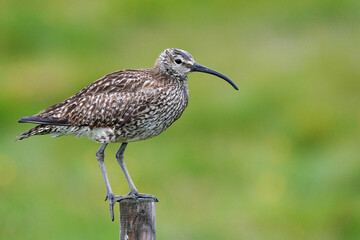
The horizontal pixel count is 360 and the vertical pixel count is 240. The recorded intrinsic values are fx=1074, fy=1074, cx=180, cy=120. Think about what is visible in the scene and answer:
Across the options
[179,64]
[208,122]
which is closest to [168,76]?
[179,64]

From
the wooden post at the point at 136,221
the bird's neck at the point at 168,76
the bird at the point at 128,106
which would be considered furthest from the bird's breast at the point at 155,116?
the wooden post at the point at 136,221

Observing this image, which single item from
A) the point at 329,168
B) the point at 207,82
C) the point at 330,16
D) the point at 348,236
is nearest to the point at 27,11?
the point at 207,82

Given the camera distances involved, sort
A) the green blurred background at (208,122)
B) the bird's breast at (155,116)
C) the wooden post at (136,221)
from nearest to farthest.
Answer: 1. the wooden post at (136,221)
2. the bird's breast at (155,116)
3. the green blurred background at (208,122)

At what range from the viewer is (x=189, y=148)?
2336 centimetres

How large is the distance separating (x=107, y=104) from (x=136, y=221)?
1880mm

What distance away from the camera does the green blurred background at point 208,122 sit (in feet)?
66.8

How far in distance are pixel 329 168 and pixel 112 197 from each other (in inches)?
457

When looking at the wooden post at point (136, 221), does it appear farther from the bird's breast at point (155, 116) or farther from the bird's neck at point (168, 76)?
the bird's neck at point (168, 76)

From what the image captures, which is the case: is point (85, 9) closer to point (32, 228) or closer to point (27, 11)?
point (27, 11)

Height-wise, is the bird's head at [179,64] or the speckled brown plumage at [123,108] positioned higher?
the bird's head at [179,64]

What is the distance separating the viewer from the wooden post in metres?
11.1

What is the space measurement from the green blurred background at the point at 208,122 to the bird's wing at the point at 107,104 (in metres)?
5.31

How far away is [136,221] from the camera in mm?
11109

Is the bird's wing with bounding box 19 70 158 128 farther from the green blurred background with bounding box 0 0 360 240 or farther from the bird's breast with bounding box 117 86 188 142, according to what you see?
the green blurred background with bounding box 0 0 360 240
